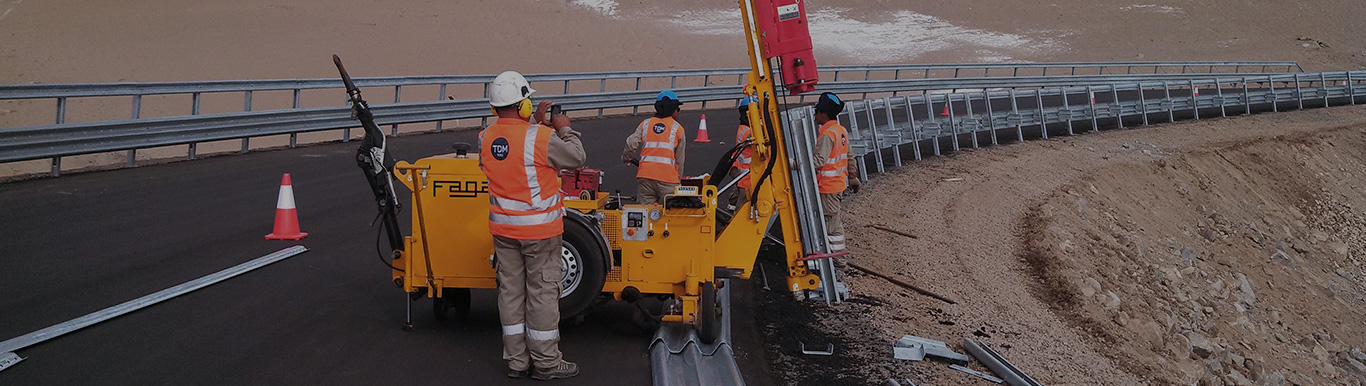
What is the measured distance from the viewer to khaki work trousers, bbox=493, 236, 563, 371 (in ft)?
22.6

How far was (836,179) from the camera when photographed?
10.5m

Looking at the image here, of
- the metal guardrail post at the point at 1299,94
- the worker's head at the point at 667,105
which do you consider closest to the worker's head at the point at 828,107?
→ the worker's head at the point at 667,105

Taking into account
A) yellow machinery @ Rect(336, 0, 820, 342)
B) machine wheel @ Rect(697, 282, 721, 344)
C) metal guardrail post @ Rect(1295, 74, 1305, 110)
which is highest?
metal guardrail post @ Rect(1295, 74, 1305, 110)

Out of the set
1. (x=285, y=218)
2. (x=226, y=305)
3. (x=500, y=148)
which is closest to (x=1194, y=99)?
(x=285, y=218)

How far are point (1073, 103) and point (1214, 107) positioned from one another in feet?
14.7

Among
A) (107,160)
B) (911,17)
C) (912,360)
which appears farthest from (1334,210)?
(911,17)

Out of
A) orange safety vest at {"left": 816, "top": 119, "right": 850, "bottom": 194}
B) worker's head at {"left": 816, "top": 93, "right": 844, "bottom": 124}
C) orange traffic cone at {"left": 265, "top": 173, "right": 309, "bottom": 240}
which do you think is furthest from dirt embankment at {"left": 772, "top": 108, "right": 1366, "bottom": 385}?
orange traffic cone at {"left": 265, "top": 173, "right": 309, "bottom": 240}

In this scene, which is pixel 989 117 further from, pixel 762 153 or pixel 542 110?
pixel 542 110

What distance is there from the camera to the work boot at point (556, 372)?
273 inches

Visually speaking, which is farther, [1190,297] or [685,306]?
[1190,297]

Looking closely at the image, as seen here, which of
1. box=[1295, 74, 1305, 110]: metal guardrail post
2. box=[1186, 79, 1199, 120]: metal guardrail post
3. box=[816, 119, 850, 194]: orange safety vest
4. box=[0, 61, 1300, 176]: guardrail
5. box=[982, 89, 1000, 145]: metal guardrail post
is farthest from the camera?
box=[1295, 74, 1305, 110]: metal guardrail post

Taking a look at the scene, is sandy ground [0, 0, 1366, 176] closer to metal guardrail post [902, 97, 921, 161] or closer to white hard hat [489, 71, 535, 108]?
metal guardrail post [902, 97, 921, 161]

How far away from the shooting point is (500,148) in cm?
672

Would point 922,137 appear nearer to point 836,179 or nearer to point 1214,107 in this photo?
point 836,179
